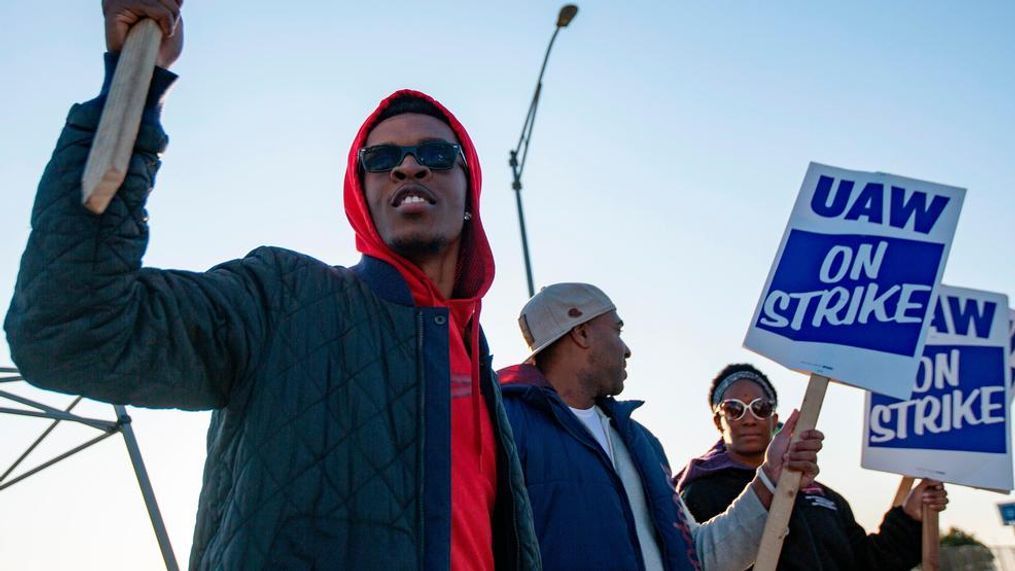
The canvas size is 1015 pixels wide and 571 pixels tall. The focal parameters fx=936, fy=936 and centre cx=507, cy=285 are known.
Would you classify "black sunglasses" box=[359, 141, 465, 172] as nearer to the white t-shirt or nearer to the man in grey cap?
the man in grey cap

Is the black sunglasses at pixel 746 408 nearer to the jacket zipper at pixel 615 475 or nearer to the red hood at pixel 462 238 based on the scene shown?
the jacket zipper at pixel 615 475

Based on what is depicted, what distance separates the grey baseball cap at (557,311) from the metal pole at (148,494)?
11.4 ft

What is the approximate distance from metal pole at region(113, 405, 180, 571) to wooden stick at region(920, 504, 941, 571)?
4.75 metres

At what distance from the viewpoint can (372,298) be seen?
1.98 meters

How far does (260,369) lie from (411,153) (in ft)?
2.81

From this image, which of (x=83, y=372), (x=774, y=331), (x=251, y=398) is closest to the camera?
(x=83, y=372)

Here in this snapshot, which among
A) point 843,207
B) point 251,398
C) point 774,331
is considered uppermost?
point 843,207

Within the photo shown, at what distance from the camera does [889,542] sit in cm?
484

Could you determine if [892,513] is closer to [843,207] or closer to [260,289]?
[843,207]

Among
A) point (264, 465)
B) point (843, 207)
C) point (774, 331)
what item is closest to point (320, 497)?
point (264, 465)

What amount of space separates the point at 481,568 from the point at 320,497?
469 millimetres

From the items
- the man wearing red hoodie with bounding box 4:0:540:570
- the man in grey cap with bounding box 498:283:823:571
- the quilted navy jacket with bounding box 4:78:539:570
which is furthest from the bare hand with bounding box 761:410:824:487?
the quilted navy jacket with bounding box 4:78:539:570

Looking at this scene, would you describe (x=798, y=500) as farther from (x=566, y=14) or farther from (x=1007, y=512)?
(x=1007, y=512)

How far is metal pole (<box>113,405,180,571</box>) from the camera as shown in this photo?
6.50 metres
